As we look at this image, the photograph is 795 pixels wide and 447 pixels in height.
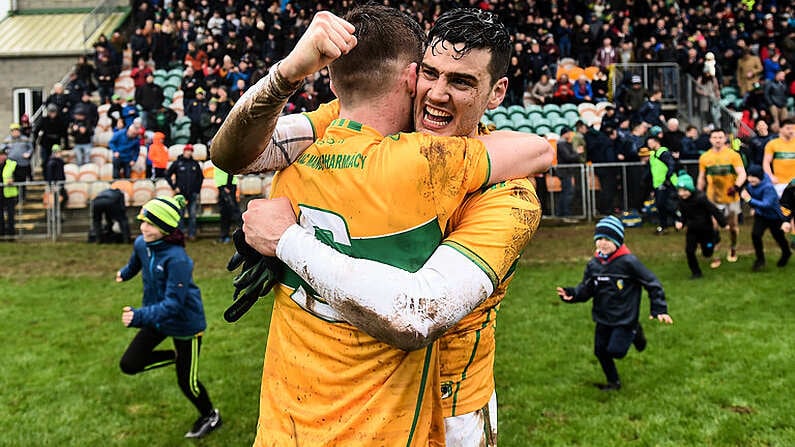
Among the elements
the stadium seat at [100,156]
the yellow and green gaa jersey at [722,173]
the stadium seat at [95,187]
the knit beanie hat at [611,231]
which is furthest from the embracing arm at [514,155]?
the stadium seat at [100,156]

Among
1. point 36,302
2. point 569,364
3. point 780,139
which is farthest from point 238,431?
point 780,139

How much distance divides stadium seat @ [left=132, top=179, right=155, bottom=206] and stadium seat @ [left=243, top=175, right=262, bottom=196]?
2105 mm

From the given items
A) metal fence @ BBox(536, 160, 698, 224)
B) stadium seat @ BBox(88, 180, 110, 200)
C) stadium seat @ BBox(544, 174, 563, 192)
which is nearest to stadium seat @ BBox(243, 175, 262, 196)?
stadium seat @ BBox(88, 180, 110, 200)

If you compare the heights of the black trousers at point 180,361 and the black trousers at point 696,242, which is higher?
the black trousers at point 696,242

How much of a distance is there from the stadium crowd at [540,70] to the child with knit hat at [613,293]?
9.85 metres

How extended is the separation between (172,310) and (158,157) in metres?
12.5

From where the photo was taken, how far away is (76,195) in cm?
1620

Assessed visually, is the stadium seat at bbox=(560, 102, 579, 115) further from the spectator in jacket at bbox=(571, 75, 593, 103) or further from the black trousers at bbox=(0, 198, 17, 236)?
the black trousers at bbox=(0, 198, 17, 236)

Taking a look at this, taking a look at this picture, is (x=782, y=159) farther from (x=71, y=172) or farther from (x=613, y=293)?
(x=71, y=172)

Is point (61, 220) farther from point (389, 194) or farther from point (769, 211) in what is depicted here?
point (389, 194)

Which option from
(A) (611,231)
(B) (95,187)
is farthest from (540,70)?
(A) (611,231)

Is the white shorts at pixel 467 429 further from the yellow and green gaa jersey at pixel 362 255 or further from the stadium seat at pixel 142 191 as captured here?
the stadium seat at pixel 142 191

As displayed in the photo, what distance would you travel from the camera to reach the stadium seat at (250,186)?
16312 millimetres

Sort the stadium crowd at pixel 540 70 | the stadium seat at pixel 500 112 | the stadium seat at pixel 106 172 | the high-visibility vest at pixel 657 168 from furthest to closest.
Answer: the stadium seat at pixel 500 112, the stadium seat at pixel 106 172, the stadium crowd at pixel 540 70, the high-visibility vest at pixel 657 168
